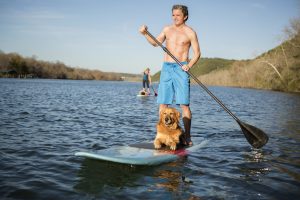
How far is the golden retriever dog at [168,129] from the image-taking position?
609 cm

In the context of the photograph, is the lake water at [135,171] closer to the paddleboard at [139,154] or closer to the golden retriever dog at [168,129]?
the paddleboard at [139,154]

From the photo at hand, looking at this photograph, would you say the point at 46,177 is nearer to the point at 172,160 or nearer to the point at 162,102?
the point at 172,160

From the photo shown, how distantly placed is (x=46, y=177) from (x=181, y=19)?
165 inches

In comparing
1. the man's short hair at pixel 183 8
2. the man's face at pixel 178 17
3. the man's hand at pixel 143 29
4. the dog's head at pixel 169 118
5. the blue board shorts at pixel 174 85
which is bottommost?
the dog's head at pixel 169 118

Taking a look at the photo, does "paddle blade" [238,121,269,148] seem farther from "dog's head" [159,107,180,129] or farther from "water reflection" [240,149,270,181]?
"dog's head" [159,107,180,129]

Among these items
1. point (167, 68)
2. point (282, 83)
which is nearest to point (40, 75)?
point (282, 83)

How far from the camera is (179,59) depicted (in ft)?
22.3

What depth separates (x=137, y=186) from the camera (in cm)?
432

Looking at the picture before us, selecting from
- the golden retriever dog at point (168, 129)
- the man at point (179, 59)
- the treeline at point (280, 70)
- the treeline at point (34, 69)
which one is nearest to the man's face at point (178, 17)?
the man at point (179, 59)

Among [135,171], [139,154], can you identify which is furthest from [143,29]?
[135,171]

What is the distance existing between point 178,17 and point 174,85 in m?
1.45

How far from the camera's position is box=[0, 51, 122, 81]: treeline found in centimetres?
9624

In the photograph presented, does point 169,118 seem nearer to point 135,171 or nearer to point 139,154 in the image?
point 139,154

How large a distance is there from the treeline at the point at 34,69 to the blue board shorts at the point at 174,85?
95.3 meters
